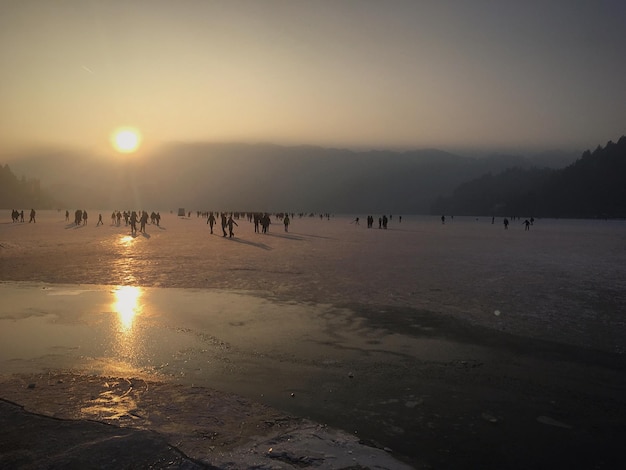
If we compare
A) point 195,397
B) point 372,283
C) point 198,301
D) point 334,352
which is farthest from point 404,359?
point 372,283

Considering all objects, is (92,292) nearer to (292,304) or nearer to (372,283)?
(292,304)

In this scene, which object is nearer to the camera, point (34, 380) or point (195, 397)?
point (195, 397)

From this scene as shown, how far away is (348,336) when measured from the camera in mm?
7879

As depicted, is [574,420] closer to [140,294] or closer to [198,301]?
[198,301]

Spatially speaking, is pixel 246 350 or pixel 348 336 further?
pixel 348 336

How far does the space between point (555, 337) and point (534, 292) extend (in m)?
4.77

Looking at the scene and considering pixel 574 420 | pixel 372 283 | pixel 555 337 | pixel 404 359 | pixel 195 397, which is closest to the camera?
pixel 574 420

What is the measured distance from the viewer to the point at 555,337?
7930mm

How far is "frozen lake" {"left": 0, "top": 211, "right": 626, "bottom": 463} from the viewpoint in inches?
203

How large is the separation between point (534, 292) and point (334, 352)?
7909 mm

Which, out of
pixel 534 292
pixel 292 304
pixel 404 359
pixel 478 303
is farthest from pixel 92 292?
pixel 534 292

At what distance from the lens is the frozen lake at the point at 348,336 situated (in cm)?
517

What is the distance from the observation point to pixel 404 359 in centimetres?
669

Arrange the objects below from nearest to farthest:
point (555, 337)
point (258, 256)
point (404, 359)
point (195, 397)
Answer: point (195, 397) → point (404, 359) → point (555, 337) → point (258, 256)
